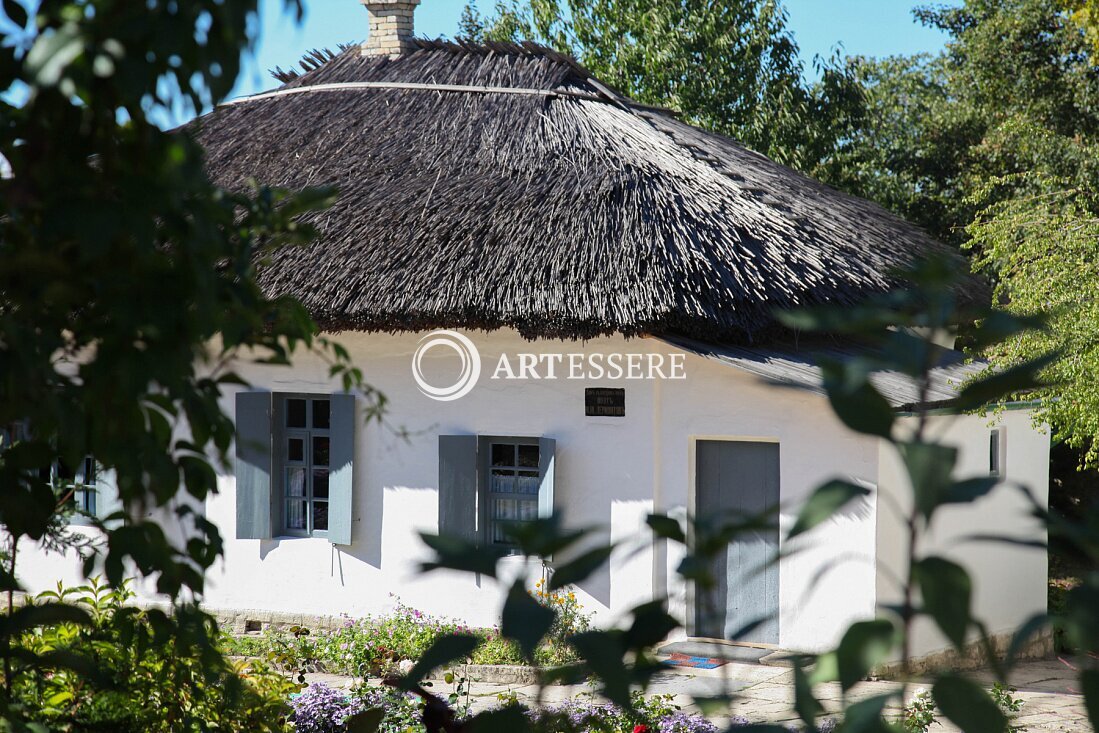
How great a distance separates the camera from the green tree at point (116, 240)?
1193mm

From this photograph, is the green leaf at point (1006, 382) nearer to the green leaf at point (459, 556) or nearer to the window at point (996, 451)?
the green leaf at point (459, 556)

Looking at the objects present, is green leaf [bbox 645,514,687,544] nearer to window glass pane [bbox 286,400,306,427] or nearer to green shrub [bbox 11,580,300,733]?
green shrub [bbox 11,580,300,733]

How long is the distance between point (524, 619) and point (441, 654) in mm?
130

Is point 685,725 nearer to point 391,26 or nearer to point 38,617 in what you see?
point 38,617

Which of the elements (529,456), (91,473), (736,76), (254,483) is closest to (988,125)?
(736,76)

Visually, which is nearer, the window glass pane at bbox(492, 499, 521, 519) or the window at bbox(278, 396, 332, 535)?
the window glass pane at bbox(492, 499, 521, 519)

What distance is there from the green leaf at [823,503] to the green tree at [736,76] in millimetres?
16259

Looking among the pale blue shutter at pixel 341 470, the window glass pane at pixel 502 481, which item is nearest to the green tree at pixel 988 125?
the window glass pane at pixel 502 481

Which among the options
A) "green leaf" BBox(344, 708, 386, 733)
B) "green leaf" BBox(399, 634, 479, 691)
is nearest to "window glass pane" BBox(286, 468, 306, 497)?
"green leaf" BBox(344, 708, 386, 733)

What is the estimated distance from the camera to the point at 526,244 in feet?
30.3

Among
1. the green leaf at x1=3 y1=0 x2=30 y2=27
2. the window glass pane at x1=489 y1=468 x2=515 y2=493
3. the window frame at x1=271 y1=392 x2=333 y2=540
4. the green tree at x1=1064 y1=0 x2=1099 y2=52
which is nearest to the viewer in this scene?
the green leaf at x1=3 y1=0 x2=30 y2=27

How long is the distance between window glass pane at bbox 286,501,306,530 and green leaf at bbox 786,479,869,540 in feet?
30.6

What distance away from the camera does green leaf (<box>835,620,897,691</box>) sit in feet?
3.32

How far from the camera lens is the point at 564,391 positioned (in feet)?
30.1
